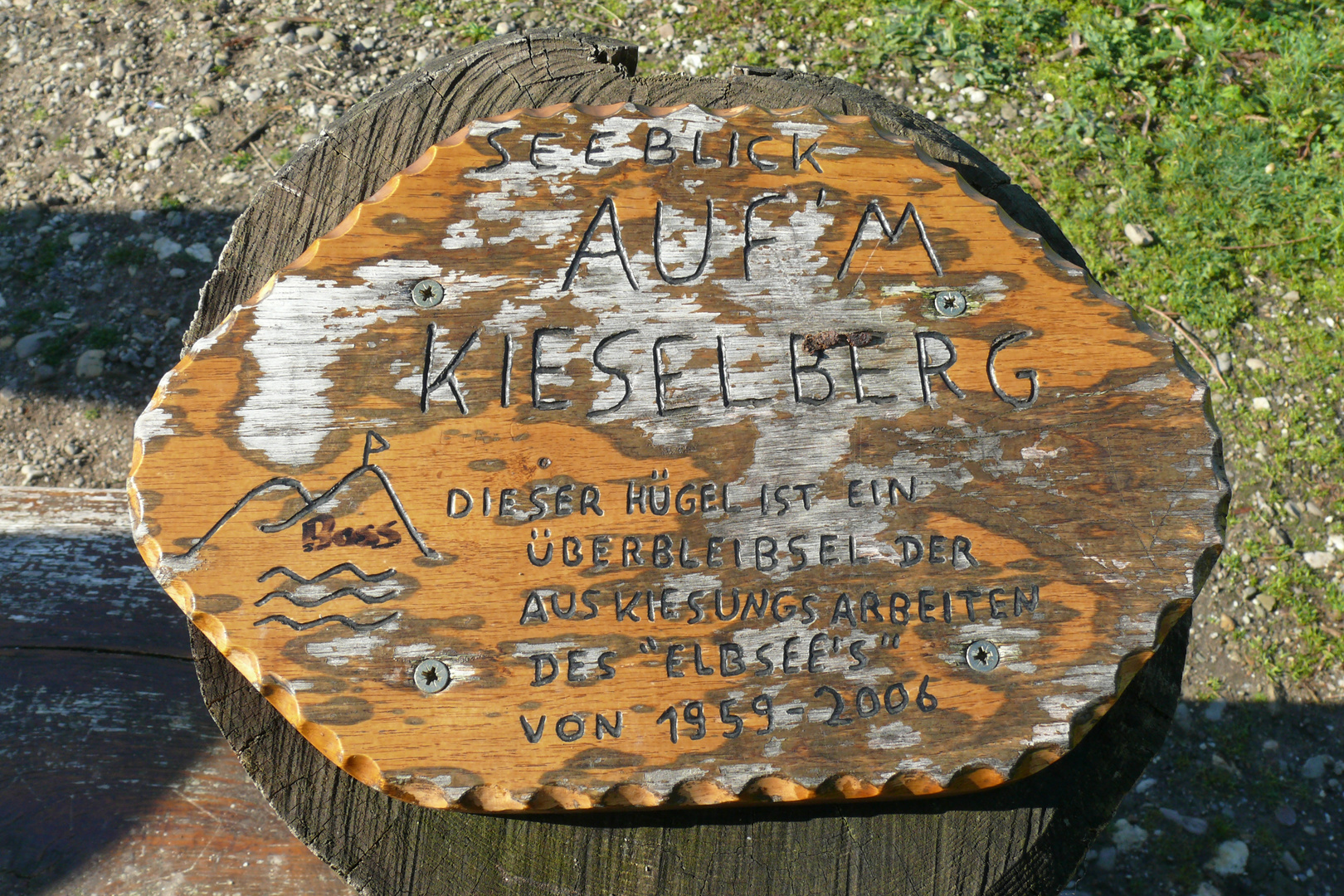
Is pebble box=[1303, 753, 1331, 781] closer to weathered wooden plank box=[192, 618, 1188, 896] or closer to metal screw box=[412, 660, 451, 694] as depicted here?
weathered wooden plank box=[192, 618, 1188, 896]

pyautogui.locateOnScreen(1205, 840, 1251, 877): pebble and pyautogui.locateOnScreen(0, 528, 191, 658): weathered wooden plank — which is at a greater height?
pyautogui.locateOnScreen(0, 528, 191, 658): weathered wooden plank

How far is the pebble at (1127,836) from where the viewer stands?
2766 mm

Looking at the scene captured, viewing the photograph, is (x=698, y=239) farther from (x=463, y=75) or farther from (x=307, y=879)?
(x=307, y=879)

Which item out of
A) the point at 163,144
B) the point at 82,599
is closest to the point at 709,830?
the point at 82,599

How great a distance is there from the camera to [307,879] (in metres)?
2.00

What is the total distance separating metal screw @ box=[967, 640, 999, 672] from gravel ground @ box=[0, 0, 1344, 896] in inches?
64.2

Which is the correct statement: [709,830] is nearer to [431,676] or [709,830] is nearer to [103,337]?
[431,676]

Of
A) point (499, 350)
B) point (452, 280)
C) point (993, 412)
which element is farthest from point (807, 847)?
point (452, 280)

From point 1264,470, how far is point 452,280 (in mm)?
2914

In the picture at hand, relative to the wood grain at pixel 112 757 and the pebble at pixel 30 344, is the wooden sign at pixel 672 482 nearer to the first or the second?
the wood grain at pixel 112 757

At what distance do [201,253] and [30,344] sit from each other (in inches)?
26.0

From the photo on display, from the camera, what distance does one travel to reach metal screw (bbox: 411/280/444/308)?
164 cm

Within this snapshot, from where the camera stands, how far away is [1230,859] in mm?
2701

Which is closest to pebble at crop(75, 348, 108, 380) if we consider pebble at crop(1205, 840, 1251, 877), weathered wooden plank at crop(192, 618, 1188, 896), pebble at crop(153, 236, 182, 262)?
pebble at crop(153, 236, 182, 262)
